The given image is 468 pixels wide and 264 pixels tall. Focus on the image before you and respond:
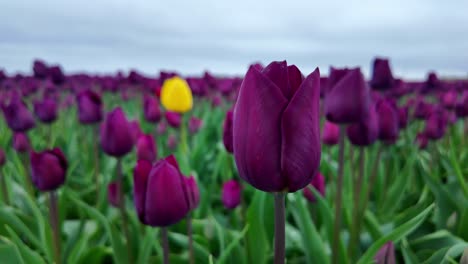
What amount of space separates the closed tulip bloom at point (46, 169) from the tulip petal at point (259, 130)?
1.02 meters

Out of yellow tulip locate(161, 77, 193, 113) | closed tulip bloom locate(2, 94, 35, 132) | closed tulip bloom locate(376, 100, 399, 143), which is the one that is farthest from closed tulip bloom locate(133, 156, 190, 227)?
yellow tulip locate(161, 77, 193, 113)

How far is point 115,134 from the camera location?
1.61m

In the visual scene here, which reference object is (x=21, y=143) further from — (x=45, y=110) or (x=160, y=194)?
(x=160, y=194)

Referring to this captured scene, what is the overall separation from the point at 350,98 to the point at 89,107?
145 centimetres

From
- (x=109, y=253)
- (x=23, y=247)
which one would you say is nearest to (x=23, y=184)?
(x=109, y=253)

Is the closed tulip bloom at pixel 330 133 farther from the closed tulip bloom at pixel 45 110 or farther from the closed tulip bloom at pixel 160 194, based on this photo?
the closed tulip bloom at pixel 45 110

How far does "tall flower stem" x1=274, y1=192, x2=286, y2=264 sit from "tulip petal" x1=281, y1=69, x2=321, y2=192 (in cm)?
3

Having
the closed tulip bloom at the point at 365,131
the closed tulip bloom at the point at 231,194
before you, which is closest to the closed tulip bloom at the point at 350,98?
the closed tulip bloom at the point at 365,131

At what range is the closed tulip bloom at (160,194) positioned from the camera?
3.51 feet

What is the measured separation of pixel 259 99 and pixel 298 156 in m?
0.11

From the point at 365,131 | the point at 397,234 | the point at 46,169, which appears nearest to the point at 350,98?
the point at 365,131

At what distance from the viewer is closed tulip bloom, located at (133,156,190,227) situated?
42.1 inches

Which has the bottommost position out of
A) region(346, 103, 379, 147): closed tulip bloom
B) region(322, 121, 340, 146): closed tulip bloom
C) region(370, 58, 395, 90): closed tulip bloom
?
region(322, 121, 340, 146): closed tulip bloom

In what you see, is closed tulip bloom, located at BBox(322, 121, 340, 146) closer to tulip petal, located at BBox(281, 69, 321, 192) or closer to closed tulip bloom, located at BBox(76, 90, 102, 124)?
closed tulip bloom, located at BBox(76, 90, 102, 124)
